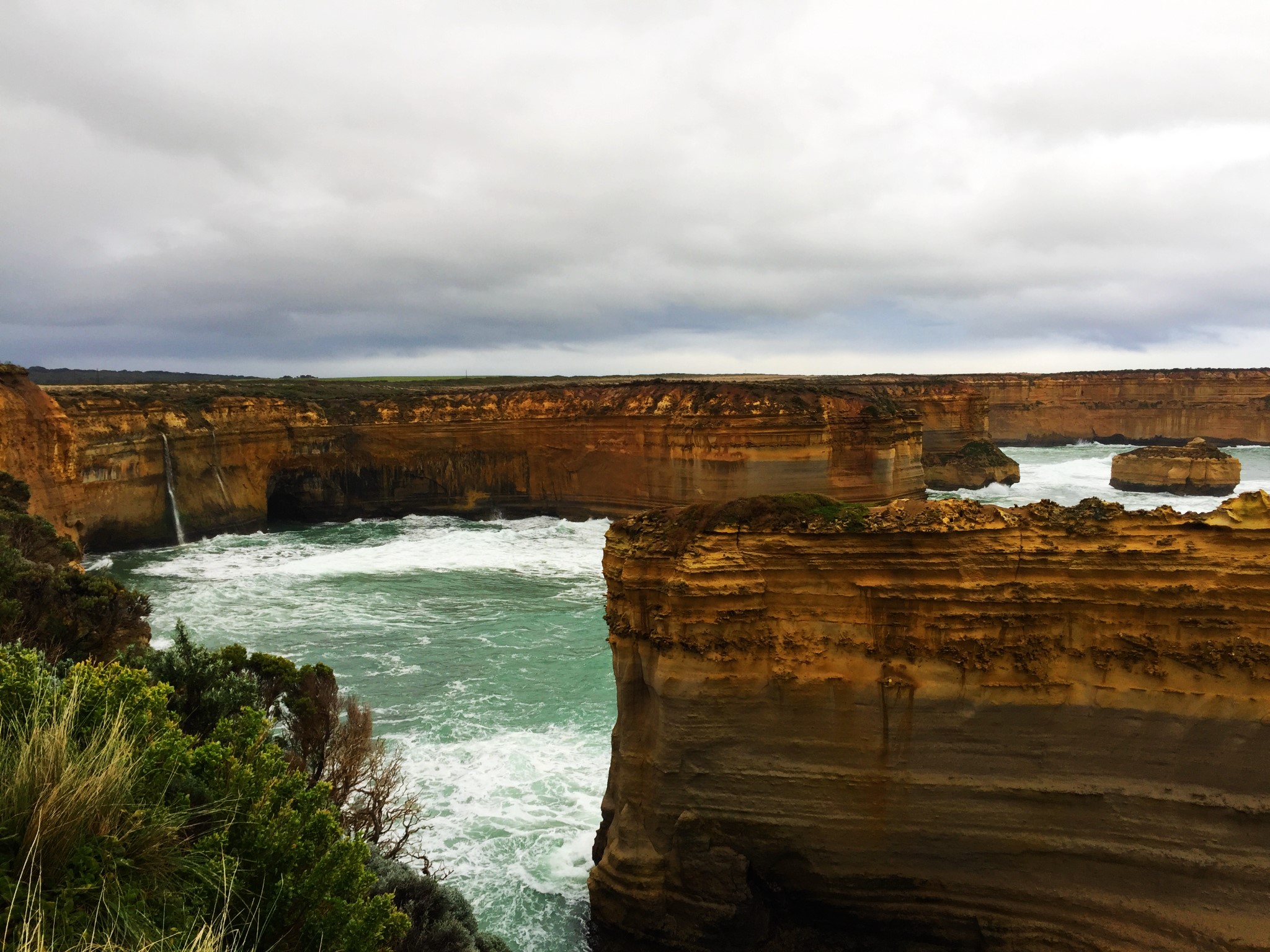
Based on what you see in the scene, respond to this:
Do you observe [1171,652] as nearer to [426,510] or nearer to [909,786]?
[909,786]

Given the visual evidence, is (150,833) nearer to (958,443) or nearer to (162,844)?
(162,844)

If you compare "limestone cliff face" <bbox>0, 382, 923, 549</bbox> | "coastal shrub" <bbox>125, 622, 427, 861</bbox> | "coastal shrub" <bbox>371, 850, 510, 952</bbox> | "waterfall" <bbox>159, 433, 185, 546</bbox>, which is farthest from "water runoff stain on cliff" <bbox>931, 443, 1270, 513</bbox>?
"waterfall" <bbox>159, 433, 185, 546</bbox>

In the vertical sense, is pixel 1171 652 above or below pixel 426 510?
above

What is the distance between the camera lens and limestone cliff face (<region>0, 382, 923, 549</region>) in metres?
29.3

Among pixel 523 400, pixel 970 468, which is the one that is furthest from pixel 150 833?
pixel 970 468

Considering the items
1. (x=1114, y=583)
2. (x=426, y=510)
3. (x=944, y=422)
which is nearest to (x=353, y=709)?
(x=1114, y=583)

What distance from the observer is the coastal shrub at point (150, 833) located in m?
3.58

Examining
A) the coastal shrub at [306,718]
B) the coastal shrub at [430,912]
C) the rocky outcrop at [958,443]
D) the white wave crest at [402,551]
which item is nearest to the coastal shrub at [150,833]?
the coastal shrub at [430,912]

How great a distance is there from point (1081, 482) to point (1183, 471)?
8.05 meters

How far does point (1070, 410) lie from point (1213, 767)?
7879 cm

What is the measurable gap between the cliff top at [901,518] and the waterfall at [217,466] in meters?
30.7

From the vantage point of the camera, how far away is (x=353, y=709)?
10938 millimetres

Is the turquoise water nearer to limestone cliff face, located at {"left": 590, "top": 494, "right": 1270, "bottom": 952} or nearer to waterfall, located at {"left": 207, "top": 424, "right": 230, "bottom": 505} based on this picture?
waterfall, located at {"left": 207, "top": 424, "right": 230, "bottom": 505}

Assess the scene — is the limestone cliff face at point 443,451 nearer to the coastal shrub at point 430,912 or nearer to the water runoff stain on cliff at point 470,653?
the water runoff stain on cliff at point 470,653
